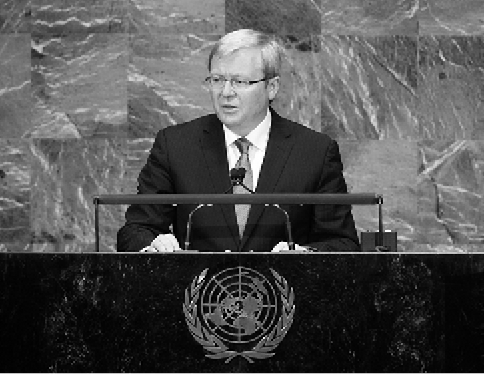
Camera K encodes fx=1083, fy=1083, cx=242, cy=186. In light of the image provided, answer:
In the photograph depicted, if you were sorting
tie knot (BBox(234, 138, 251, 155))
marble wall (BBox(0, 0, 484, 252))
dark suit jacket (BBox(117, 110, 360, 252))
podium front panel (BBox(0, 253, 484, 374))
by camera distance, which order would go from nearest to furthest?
podium front panel (BBox(0, 253, 484, 374)) < dark suit jacket (BBox(117, 110, 360, 252)) < tie knot (BBox(234, 138, 251, 155)) < marble wall (BBox(0, 0, 484, 252))

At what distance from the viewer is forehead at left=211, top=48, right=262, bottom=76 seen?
13.2 feet

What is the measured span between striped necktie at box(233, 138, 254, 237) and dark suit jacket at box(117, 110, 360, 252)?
55 millimetres

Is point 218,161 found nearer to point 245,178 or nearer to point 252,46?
point 245,178

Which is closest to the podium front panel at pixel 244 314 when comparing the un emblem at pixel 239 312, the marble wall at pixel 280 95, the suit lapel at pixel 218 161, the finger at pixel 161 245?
the un emblem at pixel 239 312

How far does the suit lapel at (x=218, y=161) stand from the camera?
4.00 meters

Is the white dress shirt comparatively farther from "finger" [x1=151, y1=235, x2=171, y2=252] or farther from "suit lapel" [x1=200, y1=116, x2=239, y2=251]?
"finger" [x1=151, y1=235, x2=171, y2=252]

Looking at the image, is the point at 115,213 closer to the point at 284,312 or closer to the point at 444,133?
the point at 444,133

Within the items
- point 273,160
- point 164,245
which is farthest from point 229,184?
point 164,245

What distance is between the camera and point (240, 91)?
4062 mm

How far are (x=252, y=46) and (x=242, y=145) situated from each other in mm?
394

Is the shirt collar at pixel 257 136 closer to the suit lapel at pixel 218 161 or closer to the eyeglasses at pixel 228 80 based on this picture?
the suit lapel at pixel 218 161

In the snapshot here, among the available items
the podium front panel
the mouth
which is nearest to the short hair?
the mouth

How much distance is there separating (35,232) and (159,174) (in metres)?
2.06

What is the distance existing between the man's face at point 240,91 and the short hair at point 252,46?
0.02m
